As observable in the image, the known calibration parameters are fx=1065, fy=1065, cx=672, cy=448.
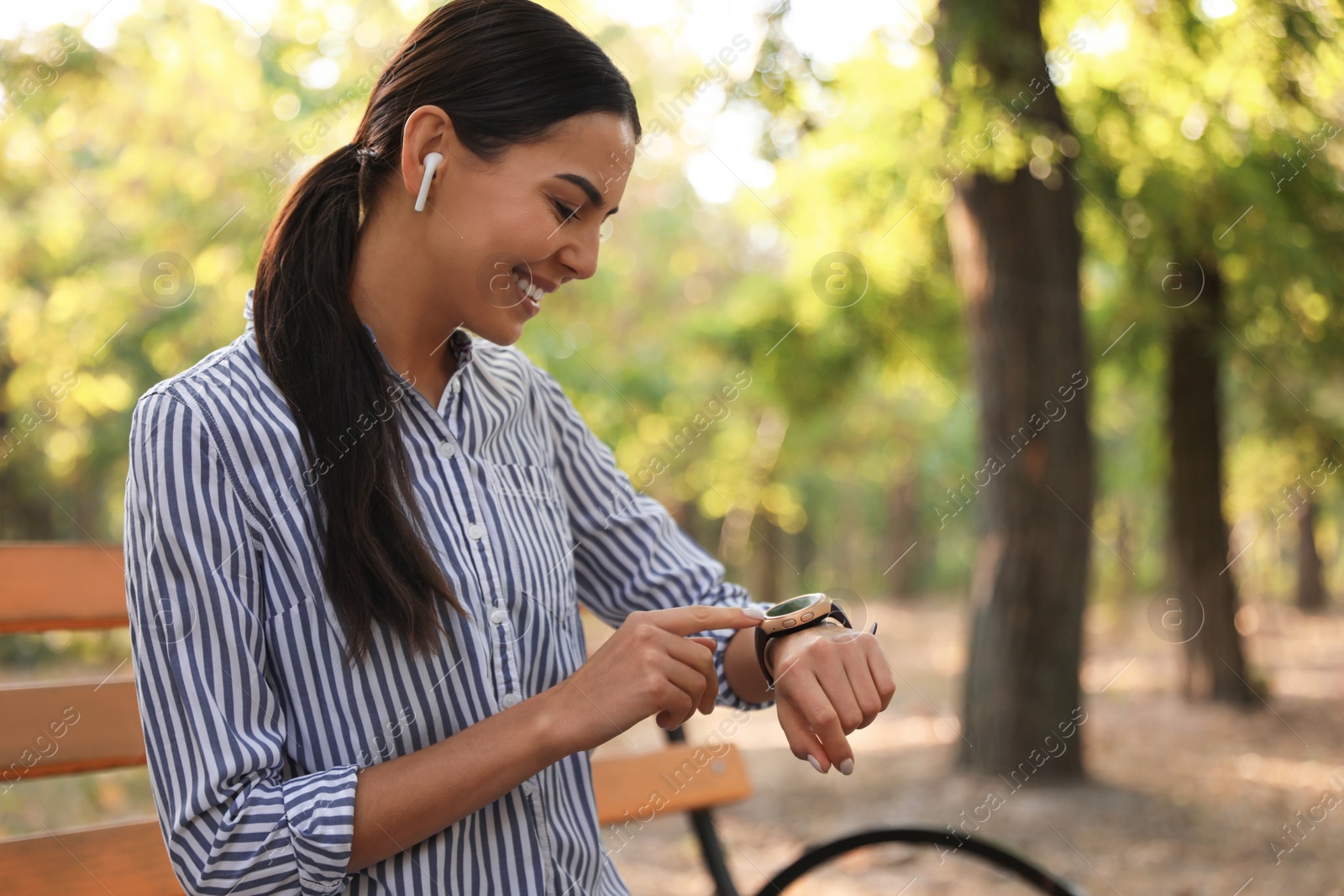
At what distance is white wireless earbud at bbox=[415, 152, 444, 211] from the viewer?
1306 millimetres

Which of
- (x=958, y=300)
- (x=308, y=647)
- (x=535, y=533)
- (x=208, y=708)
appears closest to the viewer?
(x=208, y=708)

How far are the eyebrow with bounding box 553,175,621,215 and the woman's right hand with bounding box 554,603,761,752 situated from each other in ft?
1.71

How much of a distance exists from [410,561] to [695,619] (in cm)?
33

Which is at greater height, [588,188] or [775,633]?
[588,188]

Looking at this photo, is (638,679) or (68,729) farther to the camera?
(68,729)

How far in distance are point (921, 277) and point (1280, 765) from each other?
356 centimetres

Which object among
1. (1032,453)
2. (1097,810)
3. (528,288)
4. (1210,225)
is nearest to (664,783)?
(528,288)

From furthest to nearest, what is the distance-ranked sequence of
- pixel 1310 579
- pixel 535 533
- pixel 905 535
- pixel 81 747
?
pixel 905 535
pixel 1310 579
pixel 81 747
pixel 535 533

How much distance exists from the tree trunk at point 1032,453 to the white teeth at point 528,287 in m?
4.20

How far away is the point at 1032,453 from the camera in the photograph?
16.9ft

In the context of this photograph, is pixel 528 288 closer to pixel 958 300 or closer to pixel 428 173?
pixel 428 173

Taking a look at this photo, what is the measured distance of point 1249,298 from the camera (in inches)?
255

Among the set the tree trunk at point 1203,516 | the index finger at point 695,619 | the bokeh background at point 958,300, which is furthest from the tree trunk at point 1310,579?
the index finger at point 695,619

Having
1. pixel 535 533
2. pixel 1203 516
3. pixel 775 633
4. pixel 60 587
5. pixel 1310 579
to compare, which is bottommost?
pixel 1310 579
